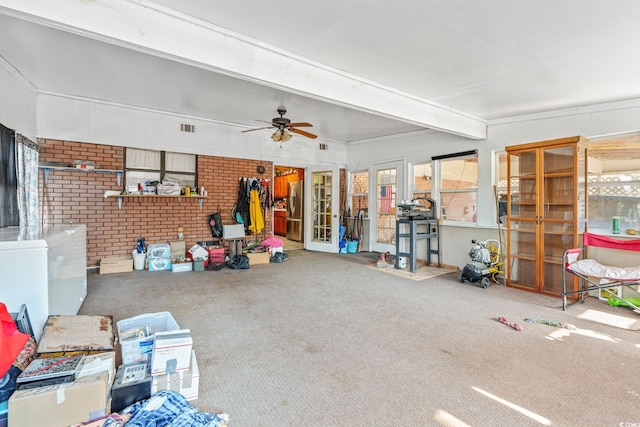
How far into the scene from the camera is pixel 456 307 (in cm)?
356

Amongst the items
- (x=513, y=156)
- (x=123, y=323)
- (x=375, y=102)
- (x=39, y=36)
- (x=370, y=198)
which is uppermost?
(x=39, y=36)

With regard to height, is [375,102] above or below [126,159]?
above

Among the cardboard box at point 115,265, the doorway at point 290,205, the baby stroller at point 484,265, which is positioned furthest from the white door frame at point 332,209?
the cardboard box at point 115,265

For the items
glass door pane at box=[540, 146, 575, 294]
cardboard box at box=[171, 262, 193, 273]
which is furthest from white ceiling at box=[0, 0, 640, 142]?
cardboard box at box=[171, 262, 193, 273]

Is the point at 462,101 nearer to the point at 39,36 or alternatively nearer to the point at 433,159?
the point at 433,159

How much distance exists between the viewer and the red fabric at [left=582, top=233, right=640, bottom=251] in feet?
11.5

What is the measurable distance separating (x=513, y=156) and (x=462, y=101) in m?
1.12

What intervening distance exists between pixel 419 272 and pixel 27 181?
5715 millimetres

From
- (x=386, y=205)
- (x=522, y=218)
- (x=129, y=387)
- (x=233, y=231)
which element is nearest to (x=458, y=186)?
(x=522, y=218)

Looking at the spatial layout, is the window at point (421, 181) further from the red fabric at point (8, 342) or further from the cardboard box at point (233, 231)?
the red fabric at point (8, 342)

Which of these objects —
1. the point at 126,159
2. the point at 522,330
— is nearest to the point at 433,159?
the point at 522,330

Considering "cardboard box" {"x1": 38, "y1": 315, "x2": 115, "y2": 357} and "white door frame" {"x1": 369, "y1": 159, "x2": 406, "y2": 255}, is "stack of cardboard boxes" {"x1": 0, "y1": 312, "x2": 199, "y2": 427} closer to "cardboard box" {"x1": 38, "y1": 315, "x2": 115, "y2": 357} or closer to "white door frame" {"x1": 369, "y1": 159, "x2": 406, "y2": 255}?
"cardboard box" {"x1": 38, "y1": 315, "x2": 115, "y2": 357}

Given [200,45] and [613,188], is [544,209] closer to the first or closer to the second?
[613,188]

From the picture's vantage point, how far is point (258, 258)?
595 centimetres
